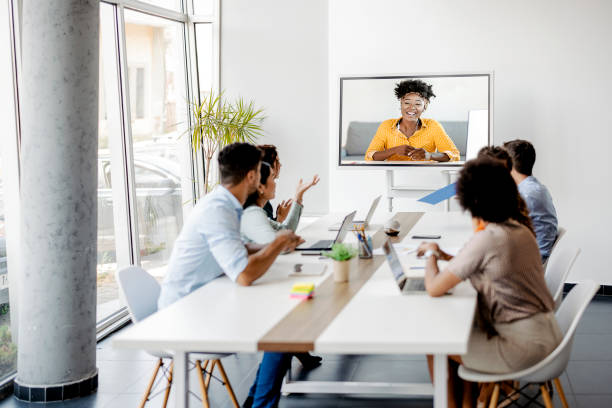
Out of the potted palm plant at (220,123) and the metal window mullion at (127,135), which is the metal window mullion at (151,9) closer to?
the metal window mullion at (127,135)

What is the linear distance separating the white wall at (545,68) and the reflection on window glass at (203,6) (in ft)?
5.26

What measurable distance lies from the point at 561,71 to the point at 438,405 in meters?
4.82

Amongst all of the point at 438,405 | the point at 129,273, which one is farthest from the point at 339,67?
the point at 438,405

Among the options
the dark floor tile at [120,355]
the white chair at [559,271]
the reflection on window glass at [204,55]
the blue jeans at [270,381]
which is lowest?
the dark floor tile at [120,355]

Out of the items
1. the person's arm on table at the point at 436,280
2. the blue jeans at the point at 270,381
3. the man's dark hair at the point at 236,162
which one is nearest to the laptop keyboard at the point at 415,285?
the person's arm on table at the point at 436,280

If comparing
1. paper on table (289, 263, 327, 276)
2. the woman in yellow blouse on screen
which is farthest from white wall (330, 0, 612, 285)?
paper on table (289, 263, 327, 276)

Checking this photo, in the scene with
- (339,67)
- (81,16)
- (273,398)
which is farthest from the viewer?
(339,67)

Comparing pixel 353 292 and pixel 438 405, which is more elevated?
pixel 353 292

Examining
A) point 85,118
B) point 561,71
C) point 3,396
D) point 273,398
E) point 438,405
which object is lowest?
point 3,396

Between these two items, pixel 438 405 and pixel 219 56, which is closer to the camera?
pixel 438 405

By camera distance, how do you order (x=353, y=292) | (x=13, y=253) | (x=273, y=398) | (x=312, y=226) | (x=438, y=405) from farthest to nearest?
(x=312, y=226) → (x=13, y=253) → (x=273, y=398) → (x=353, y=292) → (x=438, y=405)

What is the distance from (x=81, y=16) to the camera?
401 centimetres

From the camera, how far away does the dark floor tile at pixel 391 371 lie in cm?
440

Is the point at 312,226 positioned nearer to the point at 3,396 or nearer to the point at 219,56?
the point at 3,396
